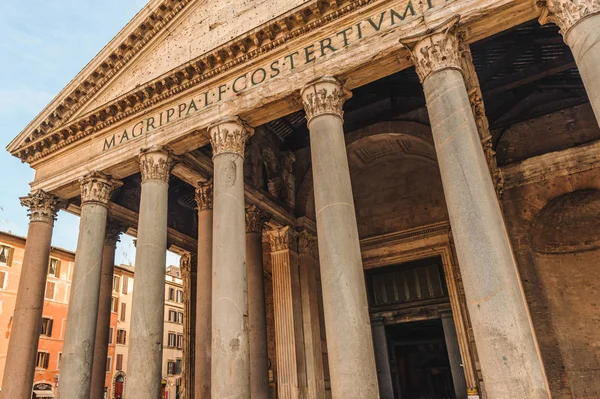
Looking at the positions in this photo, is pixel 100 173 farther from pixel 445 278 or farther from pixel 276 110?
pixel 445 278

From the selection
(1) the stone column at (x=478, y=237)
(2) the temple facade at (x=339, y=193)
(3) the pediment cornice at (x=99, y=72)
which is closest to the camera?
(1) the stone column at (x=478, y=237)

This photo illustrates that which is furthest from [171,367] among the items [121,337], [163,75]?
[163,75]

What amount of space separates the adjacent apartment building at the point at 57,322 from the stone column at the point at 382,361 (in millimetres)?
13191

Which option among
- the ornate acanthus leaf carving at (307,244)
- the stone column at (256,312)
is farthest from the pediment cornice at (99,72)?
the ornate acanthus leaf carving at (307,244)

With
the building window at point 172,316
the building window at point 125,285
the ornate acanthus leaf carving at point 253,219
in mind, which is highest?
the building window at point 125,285

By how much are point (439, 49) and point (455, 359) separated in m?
7.71

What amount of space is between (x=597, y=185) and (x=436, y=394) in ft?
25.7

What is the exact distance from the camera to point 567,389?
9.05 m

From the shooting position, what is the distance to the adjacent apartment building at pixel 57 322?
2294 centimetres

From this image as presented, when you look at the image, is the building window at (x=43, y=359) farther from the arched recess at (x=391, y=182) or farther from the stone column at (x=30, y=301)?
the arched recess at (x=391, y=182)

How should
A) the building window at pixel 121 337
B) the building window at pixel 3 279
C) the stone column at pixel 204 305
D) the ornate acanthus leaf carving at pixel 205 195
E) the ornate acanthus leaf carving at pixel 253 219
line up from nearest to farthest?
the stone column at pixel 204 305 < the ornate acanthus leaf carving at pixel 205 195 < the ornate acanthus leaf carving at pixel 253 219 < the building window at pixel 3 279 < the building window at pixel 121 337

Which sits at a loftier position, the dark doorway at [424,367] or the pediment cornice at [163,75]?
the pediment cornice at [163,75]

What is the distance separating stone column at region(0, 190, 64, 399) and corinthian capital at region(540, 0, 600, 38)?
11167 millimetres

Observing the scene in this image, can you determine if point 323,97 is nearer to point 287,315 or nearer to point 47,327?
point 287,315
